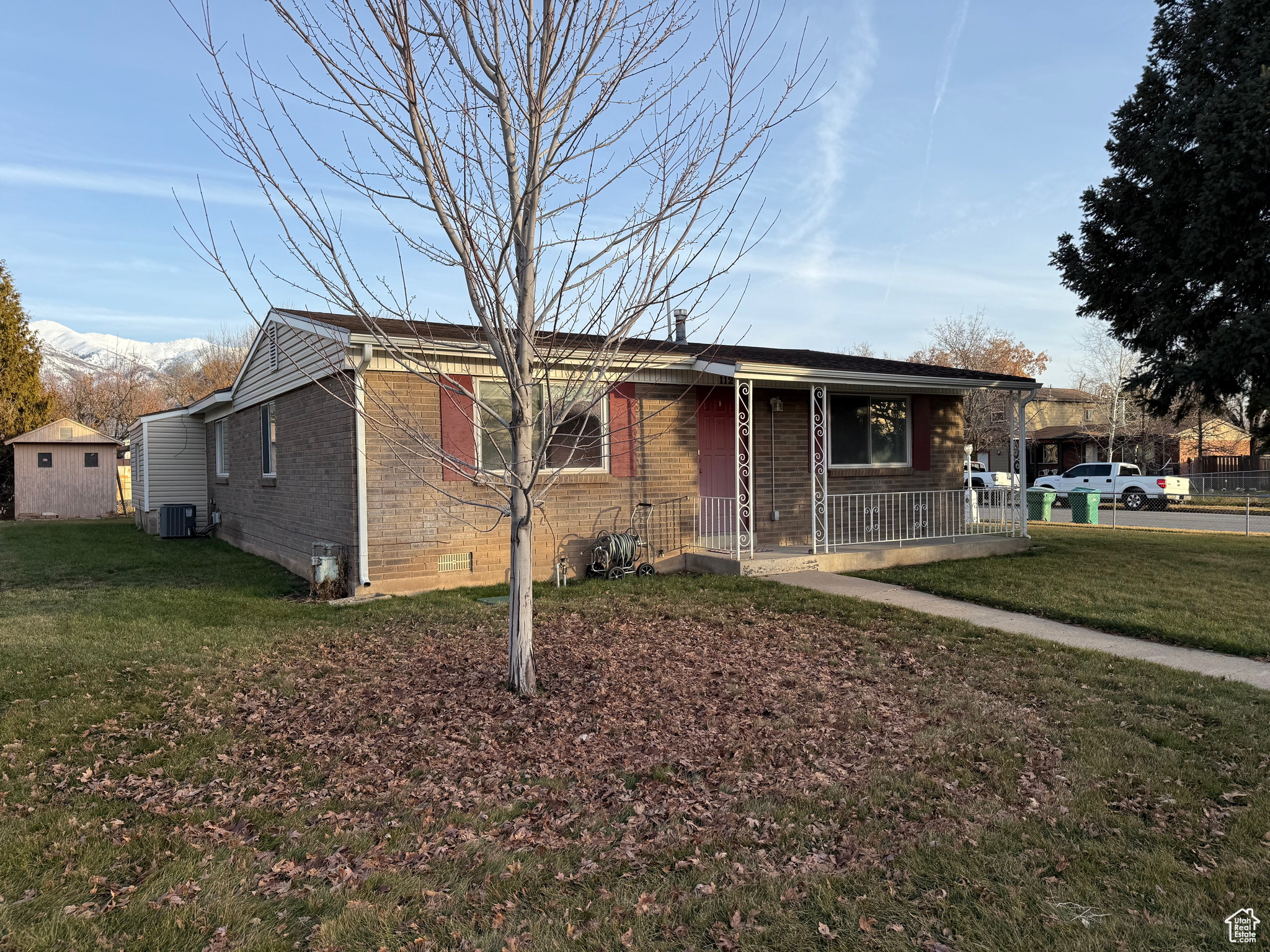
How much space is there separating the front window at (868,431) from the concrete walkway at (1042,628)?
2789mm

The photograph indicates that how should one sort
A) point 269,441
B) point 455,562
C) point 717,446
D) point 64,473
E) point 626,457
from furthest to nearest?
1. point 64,473
2. point 269,441
3. point 717,446
4. point 626,457
5. point 455,562

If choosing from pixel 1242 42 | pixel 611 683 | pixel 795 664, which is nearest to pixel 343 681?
pixel 611 683

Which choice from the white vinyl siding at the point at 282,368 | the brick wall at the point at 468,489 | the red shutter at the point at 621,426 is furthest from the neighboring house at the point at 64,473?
the red shutter at the point at 621,426

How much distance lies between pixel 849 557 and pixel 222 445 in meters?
13.9

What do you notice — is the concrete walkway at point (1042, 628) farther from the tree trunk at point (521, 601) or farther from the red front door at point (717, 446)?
the tree trunk at point (521, 601)

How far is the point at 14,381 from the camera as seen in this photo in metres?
26.1

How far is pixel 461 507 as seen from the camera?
993 cm

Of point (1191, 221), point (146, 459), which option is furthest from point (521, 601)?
point (146, 459)

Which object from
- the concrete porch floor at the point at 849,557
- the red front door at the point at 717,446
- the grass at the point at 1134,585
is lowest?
the grass at the point at 1134,585

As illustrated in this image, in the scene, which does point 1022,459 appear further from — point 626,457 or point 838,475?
point 626,457

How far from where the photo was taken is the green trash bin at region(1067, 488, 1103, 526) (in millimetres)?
20812

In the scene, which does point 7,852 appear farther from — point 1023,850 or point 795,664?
point 795,664

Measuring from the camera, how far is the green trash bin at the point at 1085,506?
20.8 meters

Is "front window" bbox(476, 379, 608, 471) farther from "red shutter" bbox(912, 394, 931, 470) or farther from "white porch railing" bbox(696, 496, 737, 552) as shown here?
"red shutter" bbox(912, 394, 931, 470)
